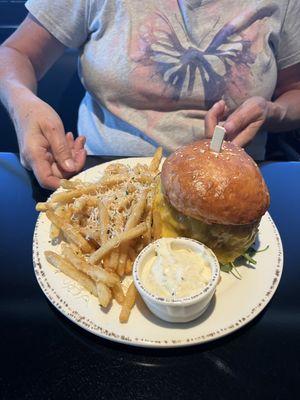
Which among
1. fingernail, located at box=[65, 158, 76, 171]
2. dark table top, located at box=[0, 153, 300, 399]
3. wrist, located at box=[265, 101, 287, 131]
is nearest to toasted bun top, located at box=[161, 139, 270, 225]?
dark table top, located at box=[0, 153, 300, 399]

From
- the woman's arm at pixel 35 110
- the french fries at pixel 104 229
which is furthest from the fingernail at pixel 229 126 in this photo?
the woman's arm at pixel 35 110

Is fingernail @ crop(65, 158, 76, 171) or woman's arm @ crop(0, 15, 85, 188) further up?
woman's arm @ crop(0, 15, 85, 188)

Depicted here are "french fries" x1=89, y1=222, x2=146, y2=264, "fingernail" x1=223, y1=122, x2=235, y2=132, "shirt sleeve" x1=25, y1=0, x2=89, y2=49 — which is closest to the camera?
"french fries" x1=89, y1=222, x2=146, y2=264

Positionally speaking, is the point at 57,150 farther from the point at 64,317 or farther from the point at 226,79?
the point at 226,79

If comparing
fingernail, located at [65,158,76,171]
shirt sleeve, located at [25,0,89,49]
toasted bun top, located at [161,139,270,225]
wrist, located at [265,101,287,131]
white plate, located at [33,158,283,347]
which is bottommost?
white plate, located at [33,158,283,347]

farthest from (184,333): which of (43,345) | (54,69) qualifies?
(54,69)

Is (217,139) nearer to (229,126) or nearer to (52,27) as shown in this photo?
(229,126)

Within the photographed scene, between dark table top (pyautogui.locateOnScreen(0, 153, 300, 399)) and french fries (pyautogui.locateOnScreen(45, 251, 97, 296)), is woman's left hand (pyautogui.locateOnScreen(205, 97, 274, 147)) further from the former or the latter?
french fries (pyautogui.locateOnScreen(45, 251, 97, 296))

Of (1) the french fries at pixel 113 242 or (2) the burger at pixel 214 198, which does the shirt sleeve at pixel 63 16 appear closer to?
(2) the burger at pixel 214 198
